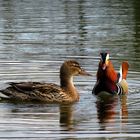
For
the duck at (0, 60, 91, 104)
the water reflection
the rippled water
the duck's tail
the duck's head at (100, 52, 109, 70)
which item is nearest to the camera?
the rippled water

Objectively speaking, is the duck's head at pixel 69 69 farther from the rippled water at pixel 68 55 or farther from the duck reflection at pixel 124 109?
the duck reflection at pixel 124 109

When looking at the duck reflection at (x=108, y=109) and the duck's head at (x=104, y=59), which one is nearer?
the duck reflection at (x=108, y=109)

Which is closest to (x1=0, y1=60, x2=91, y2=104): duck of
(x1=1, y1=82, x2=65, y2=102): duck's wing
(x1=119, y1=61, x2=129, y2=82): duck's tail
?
(x1=1, y1=82, x2=65, y2=102): duck's wing

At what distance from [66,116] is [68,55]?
21.3 feet

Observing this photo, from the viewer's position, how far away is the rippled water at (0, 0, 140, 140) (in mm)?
14031

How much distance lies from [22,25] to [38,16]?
10.8 ft

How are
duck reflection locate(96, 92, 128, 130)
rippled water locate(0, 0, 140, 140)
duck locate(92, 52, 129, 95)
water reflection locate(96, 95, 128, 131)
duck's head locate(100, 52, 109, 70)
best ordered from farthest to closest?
duck locate(92, 52, 129, 95) < duck's head locate(100, 52, 109, 70) < duck reflection locate(96, 92, 128, 130) < water reflection locate(96, 95, 128, 131) < rippled water locate(0, 0, 140, 140)

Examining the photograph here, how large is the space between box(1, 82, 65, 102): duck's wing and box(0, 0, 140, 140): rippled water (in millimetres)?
256

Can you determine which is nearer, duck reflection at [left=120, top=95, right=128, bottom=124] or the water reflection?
the water reflection

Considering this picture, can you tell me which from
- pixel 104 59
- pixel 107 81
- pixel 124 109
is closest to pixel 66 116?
pixel 124 109

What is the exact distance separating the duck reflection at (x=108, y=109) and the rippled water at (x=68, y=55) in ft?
0.05

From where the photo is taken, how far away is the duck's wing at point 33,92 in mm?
16641

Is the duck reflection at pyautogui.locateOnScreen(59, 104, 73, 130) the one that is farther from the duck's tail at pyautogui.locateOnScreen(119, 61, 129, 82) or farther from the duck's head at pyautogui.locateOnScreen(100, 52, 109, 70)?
the duck's tail at pyautogui.locateOnScreen(119, 61, 129, 82)

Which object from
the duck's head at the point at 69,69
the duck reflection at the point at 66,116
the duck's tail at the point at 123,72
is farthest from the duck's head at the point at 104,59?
the duck reflection at the point at 66,116
